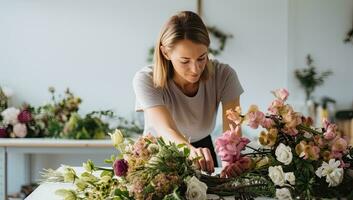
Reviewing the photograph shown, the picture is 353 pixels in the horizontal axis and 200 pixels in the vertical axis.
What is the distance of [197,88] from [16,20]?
2294 millimetres

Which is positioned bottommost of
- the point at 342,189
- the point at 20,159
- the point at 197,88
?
the point at 20,159

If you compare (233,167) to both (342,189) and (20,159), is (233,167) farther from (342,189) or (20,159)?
(20,159)

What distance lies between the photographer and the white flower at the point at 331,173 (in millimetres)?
1179

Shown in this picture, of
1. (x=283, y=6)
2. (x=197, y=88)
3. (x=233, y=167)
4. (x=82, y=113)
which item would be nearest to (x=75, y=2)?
(x=82, y=113)

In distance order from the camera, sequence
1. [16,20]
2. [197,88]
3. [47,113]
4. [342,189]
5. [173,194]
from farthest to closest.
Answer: [16,20] → [47,113] → [197,88] → [342,189] → [173,194]

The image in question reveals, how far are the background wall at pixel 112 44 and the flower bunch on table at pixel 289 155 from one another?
254cm

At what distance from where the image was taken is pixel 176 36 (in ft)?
5.58

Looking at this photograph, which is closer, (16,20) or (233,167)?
(233,167)

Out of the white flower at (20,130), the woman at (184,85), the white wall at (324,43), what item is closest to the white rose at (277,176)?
the woman at (184,85)

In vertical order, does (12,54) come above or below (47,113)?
above

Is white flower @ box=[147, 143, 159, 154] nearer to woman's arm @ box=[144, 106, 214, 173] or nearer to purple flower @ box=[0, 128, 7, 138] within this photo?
woman's arm @ box=[144, 106, 214, 173]

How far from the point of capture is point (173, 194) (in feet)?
3.60

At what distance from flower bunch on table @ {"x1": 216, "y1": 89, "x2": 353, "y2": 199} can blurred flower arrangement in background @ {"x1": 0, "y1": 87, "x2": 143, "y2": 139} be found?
81.3 inches

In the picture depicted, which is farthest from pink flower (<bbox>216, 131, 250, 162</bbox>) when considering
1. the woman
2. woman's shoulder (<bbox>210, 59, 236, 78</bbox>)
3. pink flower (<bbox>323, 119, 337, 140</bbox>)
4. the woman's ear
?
woman's shoulder (<bbox>210, 59, 236, 78</bbox>)
